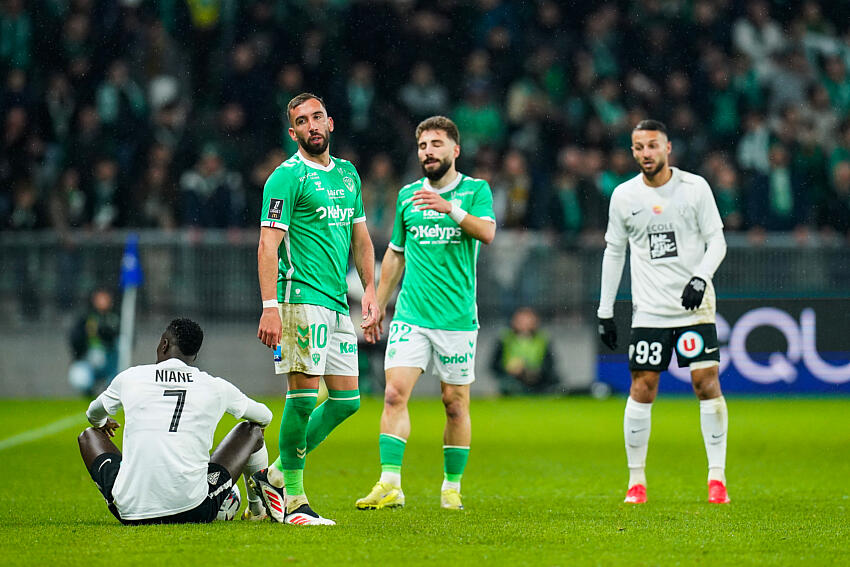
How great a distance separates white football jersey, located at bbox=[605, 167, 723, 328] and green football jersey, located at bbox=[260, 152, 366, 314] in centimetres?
213

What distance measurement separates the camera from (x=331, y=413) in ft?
25.0

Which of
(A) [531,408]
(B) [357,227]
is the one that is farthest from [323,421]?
(A) [531,408]

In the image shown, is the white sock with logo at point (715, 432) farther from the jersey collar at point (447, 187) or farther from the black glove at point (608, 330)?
the jersey collar at point (447, 187)

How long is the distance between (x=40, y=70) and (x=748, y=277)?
11.1 metres

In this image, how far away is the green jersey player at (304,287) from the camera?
712 centimetres

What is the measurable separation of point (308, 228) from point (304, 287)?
0.34 m

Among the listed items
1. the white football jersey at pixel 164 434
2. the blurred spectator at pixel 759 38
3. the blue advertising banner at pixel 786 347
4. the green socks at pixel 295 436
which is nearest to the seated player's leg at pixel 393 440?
the green socks at pixel 295 436

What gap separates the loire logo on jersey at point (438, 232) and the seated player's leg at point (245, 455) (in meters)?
1.86

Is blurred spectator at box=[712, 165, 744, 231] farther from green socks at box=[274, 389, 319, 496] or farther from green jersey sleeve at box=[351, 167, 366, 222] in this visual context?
green socks at box=[274, 389, 319, 496]

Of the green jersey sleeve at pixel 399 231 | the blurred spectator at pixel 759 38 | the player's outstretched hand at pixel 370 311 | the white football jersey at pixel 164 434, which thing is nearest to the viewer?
the white football jersey at pixel 164 434

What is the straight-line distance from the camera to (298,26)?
20.9m

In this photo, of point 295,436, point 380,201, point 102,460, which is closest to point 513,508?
point 295,436

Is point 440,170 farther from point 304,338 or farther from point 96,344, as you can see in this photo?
point 96,344

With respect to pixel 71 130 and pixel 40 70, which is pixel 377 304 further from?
pixel 40 70
